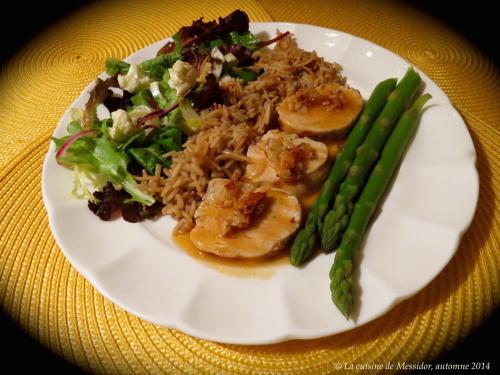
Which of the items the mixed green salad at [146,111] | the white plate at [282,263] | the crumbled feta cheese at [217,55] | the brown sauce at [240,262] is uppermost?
the crumbled feta cheese at [217,55]

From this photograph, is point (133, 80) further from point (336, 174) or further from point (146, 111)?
point (336, 174)

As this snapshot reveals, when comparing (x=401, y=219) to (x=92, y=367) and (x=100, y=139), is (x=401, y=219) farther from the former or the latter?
(x=100, y=139)

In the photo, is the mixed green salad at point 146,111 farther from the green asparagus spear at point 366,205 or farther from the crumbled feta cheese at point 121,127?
the green asparagus spear at point 366,205

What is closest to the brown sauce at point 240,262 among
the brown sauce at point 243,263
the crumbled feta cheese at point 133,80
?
the brown sauce at point 243,263

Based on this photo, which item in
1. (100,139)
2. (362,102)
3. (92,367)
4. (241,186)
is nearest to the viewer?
(92,367)

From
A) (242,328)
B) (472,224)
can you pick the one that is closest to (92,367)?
(242,328)

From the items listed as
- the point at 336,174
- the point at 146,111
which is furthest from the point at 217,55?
the point at 336,174
